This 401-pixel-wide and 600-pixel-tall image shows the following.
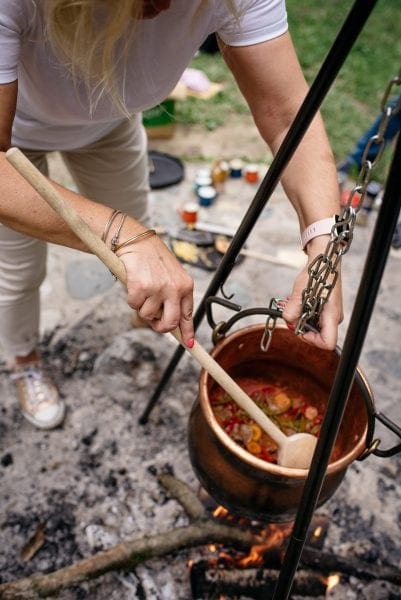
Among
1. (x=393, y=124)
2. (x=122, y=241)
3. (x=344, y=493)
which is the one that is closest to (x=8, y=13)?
(x=122, y=241)

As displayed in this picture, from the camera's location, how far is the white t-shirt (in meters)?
1.18

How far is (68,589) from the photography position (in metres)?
1.82

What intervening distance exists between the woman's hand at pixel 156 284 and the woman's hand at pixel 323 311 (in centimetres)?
31

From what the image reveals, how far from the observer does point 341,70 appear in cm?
555

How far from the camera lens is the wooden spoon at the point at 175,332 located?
1086mm

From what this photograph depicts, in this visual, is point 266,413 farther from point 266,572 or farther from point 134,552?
point 134,552

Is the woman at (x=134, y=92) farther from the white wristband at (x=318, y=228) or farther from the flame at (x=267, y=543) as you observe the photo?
the flame at (x=267, y=543)

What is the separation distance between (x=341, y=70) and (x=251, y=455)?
515 cm

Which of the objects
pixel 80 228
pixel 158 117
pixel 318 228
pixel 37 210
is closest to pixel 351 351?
pixel 318 228

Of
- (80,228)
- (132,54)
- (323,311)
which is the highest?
(132,54)

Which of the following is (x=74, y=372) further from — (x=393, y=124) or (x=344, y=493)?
(x=393, y=124)

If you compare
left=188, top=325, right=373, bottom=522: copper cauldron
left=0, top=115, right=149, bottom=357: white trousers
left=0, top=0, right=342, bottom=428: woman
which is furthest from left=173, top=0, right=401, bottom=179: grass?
left=0, top=0, right=342, bottom=428: woman

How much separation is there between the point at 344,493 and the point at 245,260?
1475 mm

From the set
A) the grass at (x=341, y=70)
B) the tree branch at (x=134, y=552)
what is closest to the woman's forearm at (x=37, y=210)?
the tree branch at (x=134, y=552)
